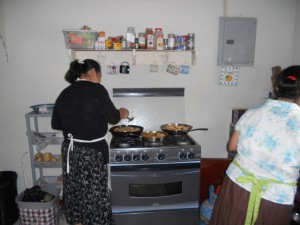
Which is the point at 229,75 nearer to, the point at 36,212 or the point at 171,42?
the point at 171,42

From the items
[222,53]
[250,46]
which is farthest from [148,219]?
[250,46]

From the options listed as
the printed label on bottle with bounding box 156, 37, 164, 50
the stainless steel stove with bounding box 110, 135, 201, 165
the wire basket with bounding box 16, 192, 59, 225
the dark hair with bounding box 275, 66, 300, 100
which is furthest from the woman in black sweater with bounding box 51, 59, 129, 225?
the dark hair with bounding box 275, 66, 300, 100

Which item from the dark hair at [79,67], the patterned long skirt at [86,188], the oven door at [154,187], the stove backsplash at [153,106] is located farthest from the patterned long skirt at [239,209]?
the dark hair at [79,67]

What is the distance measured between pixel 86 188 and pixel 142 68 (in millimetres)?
1151

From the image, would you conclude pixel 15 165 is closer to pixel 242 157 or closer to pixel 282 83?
pixel 242 157

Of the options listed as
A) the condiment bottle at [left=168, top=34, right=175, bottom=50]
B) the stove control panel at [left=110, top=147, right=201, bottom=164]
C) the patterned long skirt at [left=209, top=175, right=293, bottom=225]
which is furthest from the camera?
the condiment bottle at [left=168, top=34, right=175, bottom=50]

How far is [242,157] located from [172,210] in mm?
927

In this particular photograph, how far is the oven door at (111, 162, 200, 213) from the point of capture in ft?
6.14

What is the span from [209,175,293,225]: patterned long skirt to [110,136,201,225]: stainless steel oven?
0.49 metres

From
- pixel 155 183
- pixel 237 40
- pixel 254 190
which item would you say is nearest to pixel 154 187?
pixel 155 183

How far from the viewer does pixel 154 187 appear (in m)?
1.91

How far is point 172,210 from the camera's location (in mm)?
1947

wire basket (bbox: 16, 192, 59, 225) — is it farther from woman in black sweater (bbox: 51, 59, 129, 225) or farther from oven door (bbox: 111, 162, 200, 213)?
oven door (bbox: 111, 162, 200, 213)

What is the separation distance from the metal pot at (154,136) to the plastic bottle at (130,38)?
74cm
